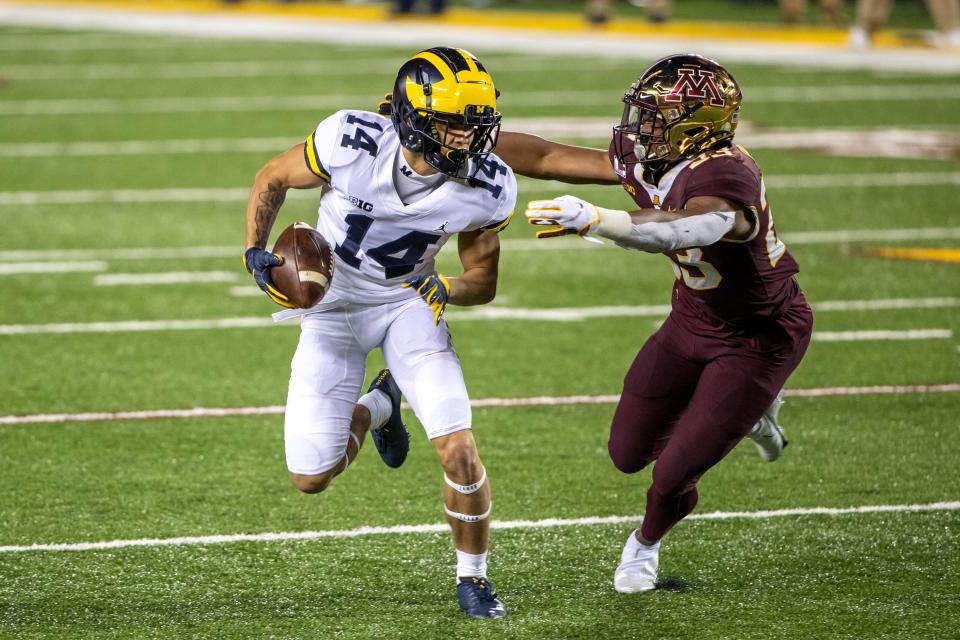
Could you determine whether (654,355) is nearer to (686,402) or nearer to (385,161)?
(686,402)

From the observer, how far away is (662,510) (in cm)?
431

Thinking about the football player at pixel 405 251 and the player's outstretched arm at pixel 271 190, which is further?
the player's outstretched arm at pixel 271 190

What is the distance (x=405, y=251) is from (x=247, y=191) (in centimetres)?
596

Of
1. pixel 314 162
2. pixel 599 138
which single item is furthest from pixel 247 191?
pixel 314 162

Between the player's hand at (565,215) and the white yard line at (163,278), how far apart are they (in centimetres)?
484

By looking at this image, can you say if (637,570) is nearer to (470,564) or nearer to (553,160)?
(470,564)

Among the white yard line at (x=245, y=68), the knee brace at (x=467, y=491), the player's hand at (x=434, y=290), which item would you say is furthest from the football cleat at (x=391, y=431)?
the white yard line at (x=245, y=68)

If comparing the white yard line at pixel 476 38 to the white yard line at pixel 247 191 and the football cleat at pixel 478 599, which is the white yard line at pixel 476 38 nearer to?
the white yard line at pixel 247 191

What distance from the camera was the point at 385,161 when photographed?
4344 millimetres

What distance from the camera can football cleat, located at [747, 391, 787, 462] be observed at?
185 inches

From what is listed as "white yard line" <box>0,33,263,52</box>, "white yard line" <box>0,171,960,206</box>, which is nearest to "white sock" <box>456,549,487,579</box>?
"white yard line" <box>0,171,960,206</box>

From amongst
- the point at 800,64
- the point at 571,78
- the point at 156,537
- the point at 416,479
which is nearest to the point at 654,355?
the point at 416,479

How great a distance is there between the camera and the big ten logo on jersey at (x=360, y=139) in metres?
4.35

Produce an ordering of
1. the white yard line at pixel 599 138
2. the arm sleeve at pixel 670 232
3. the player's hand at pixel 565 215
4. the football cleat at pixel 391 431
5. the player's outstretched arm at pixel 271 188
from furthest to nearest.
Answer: the white yard line at pixel 599 138
the football cleat at pixel 391 431
the player's outstretched arm at pixel 271 188
the arm sleeve at pixel 670 232
the player's hand at pixel 565 215
